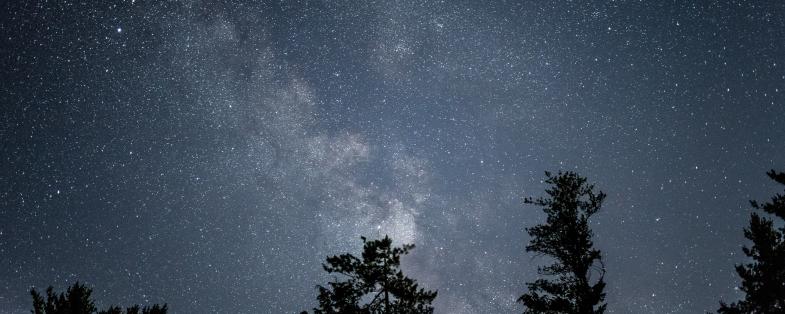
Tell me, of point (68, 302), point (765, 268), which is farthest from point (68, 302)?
point (765, 268)

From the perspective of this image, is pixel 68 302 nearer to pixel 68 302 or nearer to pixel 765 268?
pixel 68 302

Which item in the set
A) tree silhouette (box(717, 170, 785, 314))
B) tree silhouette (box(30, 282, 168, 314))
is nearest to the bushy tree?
tree silhouette (box(30, 282, 168, 314))

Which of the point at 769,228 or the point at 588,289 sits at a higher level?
the point at 769,228

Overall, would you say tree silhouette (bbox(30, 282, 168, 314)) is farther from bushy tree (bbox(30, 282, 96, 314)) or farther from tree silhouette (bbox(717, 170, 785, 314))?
tree silhouette (bbox(717, 170, 785, 314))

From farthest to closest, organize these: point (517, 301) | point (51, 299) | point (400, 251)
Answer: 1. point (517, 301)
2. point (400, 251)
3. point (51, 299)

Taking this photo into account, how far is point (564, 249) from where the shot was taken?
12.6m

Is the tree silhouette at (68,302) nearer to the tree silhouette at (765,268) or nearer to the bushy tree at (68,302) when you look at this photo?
the bushy tree at (68,302)

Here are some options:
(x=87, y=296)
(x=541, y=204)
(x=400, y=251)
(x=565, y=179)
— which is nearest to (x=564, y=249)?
(x=541, y=204)

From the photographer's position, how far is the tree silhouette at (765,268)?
12.9 m

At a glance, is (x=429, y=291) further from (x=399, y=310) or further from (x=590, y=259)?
(x=590, y=259)

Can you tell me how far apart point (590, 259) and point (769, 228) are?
8129mm

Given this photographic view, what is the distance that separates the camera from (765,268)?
13.7 meters

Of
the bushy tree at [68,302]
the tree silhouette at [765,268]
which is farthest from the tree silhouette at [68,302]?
the tree silhouette at [765,268]

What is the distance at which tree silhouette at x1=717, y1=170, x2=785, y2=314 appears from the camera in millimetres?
12898
